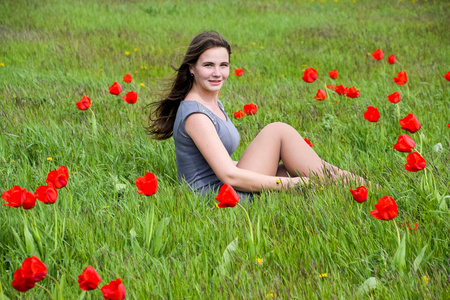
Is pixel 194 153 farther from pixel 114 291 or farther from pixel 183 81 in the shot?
pixel 114 291

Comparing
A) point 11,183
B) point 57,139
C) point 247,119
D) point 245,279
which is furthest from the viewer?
point 247,119

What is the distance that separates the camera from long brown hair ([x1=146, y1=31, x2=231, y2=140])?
2936 millimetres

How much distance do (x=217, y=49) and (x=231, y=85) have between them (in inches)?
100.0

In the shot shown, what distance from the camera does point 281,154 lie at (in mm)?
3020

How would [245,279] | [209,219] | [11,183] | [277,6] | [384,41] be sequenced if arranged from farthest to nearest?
[277,6], [384,41], [11,183], [209,219], [245,279]

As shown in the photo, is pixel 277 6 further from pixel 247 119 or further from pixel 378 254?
pixel 378 254

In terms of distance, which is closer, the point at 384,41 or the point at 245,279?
the point at 245,279

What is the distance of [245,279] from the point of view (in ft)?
6.05

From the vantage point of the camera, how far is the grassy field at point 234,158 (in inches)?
72.8

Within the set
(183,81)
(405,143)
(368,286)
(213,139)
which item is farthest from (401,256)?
(183,81)

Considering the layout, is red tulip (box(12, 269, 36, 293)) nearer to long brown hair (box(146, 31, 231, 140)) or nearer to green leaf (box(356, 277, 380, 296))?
green leaf (box(356, 277, 380, 296))

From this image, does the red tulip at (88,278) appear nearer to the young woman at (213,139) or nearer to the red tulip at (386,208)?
the red tulip at (386,208)

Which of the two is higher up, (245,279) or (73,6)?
(73,6)

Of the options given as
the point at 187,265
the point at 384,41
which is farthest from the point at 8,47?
the point at 187,265
